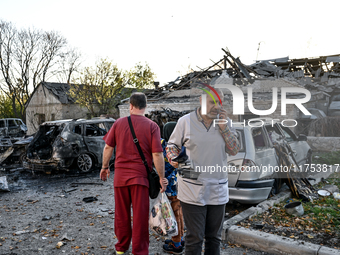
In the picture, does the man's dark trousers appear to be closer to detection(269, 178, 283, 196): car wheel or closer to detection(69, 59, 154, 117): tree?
detection(269, 178, 283, 196): car wheel

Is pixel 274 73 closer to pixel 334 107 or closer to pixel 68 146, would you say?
pixel 334 107

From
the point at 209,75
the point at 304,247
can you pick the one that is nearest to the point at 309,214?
the point at 304,247

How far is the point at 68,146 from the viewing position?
9297 millimetres

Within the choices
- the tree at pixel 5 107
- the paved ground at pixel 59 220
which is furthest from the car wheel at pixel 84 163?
the tree at pixel 5 107

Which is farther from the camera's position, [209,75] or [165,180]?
[209,75]

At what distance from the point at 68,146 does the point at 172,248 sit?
627 centimetres

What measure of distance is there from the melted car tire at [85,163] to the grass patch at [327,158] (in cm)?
744

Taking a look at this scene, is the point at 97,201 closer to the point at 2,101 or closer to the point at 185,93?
the point at 185,93

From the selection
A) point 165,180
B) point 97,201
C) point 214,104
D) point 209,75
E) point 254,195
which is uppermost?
point 209,75

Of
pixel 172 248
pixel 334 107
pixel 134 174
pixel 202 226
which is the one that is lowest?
pixel 172 248

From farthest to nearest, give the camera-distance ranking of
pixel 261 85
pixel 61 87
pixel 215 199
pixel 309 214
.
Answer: pixel 61 87
pixel 261 85
pixel 309 214
pixel 215 199

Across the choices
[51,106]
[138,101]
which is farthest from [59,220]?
[51,106]

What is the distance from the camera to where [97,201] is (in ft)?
22.0

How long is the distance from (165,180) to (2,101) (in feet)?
127
